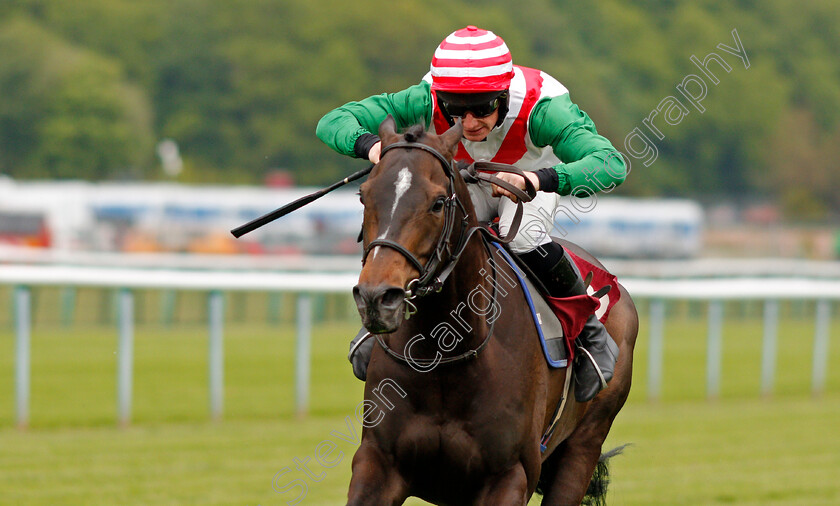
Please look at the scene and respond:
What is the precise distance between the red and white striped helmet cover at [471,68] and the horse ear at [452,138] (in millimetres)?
267

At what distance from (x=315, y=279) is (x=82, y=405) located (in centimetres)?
207

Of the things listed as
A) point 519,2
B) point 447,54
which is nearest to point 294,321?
point 447,54

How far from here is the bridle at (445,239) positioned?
3.41 m

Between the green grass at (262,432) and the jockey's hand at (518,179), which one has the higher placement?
the jockey's hand at (518,179)

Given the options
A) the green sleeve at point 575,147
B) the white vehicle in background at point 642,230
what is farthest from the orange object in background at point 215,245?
the green sleeve at point 575,147

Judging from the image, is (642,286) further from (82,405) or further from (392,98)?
(392,98)

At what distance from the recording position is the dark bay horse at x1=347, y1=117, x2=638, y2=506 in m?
3.61

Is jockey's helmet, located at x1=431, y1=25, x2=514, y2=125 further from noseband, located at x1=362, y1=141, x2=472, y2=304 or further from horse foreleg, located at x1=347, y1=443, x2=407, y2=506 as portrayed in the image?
horse foreleg, located at x1=347, y1=443, x2=407, y2=506

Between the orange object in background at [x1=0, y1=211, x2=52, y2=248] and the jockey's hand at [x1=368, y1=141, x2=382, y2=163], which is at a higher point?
the jockey's hand at [x1=368, y1=141, x2=382, y2=163]

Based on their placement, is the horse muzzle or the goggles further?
the goggles

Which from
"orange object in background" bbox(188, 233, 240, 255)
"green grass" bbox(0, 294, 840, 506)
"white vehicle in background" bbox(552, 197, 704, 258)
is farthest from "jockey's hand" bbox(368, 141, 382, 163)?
"white vehicle in background" bbox(552, 197, 704, 258)

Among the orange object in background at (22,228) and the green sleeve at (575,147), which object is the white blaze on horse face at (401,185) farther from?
the orange object in background at (22,228)

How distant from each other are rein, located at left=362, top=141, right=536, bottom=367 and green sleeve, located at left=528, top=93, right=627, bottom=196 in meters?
0.16

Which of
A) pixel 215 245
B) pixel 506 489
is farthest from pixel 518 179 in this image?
pixel 215 245
